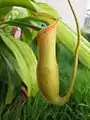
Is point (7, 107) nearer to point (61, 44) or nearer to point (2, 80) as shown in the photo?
point (2, 80)

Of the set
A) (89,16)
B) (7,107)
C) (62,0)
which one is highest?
(7,107)

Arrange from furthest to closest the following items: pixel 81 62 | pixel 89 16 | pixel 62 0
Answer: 1. pixel 89 16
2. pixel 62 0
3. pixel 81 62

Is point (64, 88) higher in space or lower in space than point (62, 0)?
higher

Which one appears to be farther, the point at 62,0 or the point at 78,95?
the point at 62,0

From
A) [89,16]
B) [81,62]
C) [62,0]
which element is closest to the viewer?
[81,62]

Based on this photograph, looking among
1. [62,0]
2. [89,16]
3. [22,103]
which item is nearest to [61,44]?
[22,103]

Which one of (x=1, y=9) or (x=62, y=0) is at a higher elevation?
(x=1, y=9)

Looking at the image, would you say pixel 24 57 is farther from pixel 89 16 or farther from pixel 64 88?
pixel 89 16

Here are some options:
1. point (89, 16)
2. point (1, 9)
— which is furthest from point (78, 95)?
point (89, 16)

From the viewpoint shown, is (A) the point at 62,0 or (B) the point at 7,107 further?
(A) the point at 62,0
